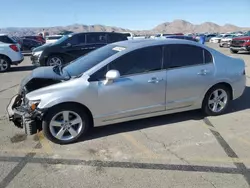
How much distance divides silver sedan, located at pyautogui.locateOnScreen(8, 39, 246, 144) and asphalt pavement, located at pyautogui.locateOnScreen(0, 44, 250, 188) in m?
0.31

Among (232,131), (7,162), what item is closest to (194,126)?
(232,131)

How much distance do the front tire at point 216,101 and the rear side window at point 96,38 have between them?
8334 mm

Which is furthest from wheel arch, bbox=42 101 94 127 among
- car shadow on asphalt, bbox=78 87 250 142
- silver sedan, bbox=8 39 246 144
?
car shadow on asphalt, bbox=78 87 250 142

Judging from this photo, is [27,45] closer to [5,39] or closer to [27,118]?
[5,39]

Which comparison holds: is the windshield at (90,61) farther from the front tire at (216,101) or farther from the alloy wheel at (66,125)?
the front tire at (216,101)

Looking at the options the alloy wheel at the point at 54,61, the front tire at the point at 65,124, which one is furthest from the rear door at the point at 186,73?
the alloy wheel at the point at 54,61

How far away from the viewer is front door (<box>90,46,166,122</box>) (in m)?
4.33

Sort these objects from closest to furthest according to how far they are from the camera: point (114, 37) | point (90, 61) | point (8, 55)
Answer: point (90, 61)
point (8, 55)
point (114, 37)

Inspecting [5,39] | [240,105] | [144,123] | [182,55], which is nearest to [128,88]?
[144,123]

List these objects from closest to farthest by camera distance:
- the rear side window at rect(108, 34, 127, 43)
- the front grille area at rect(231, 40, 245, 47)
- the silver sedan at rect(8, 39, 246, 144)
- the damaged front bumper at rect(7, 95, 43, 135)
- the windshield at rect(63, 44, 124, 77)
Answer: the damaged front bumper at rect(7, 95, 43, 135), the silver sedan at rect(8, 39, 246, 144), the windshield at rect(63, 44, 124, 77), the rear side window at rect(108, 34, 127, 43), the front grille area at rect(231, 40, 245, 47)

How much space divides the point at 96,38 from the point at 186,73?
8563 mm

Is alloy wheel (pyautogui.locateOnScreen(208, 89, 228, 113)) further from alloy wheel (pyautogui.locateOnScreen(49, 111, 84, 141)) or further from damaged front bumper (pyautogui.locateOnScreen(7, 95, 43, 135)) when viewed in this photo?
damaged front bumper (pyautogui.locateOnScreen(7, 95, 43, 135))

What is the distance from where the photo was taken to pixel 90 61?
187 inches

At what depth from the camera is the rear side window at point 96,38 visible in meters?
12.6
